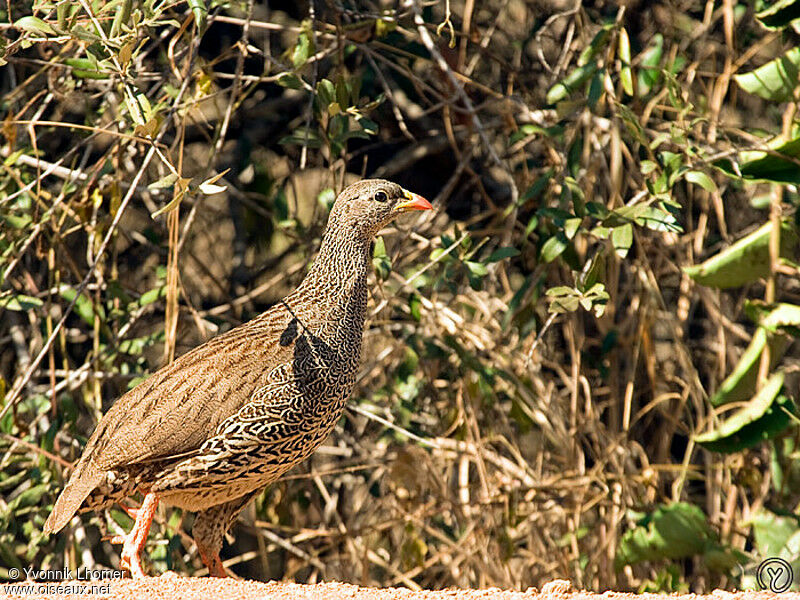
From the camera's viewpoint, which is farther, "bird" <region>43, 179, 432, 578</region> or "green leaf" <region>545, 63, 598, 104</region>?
"green leaf" <region>545, 63, 598, 104</region>

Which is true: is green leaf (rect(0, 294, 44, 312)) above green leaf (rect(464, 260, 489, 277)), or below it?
below

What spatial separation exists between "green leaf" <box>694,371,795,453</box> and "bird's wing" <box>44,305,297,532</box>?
6.70 ft

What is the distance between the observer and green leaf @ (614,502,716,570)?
18.4 feet

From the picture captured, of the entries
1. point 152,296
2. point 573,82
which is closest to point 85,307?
point 152,296

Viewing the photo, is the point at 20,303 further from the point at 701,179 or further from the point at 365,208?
the point at 701,179

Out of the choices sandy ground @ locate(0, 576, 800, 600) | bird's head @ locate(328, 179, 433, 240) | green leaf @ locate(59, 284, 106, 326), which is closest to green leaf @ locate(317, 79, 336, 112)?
bird's head @ locate(328, 179, 433, 240)

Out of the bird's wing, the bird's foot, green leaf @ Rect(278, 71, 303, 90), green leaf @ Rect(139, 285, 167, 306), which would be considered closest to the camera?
the bird's wing

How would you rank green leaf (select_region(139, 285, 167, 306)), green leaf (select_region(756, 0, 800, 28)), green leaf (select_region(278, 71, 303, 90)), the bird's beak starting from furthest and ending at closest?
green leaf (select_region(139, 285, 167, 306)) → the bird's beak → green leaf (select_region(278, 71, 303, 90)) → green leaf (select_region(756, 0, 800, 28))

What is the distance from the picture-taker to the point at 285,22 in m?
7.19

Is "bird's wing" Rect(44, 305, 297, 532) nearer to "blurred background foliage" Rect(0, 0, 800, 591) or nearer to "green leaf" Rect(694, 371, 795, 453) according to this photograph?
"blurred background foliage" Rect(0, 0, 800, 591)

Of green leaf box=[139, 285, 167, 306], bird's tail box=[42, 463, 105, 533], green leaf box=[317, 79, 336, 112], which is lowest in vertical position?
bird's tail box=[42, 463, 105, 533]

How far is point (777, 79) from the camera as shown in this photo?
504 cm

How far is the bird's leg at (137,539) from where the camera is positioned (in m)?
4.36

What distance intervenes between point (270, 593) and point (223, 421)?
3.12 ft
